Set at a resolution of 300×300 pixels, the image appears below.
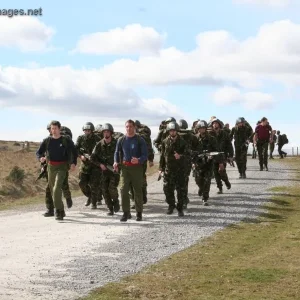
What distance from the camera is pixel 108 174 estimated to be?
16234 millimetres

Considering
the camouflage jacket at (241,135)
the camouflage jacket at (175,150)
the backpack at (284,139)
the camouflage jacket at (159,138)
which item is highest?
Answer: the backpack at (284,139)

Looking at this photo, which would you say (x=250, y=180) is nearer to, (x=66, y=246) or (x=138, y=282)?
(x=66, y=246)

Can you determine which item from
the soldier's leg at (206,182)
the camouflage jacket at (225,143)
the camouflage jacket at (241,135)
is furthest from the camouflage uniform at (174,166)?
the camouflage jacket at (241,135)

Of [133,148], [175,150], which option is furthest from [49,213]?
[175,150]

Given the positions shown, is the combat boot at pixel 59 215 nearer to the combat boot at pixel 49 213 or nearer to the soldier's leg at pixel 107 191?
the combat boot at pixel 49 213

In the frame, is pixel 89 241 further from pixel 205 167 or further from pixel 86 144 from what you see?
pixel 205 167

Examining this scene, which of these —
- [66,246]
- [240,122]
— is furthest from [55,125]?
[240,122]

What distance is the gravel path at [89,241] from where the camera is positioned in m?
9.03

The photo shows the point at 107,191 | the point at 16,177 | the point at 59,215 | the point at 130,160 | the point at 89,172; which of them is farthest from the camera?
the point at 16,177

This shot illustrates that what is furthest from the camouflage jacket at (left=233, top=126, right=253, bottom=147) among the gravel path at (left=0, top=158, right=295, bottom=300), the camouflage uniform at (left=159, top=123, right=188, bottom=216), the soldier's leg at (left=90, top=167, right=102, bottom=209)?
the camouflage uniform at (left=159, top=123, right=188, bottom=216)

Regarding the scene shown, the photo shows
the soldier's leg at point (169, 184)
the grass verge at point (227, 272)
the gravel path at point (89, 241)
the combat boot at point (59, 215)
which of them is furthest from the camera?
the soldier's leg at point (169, 184)

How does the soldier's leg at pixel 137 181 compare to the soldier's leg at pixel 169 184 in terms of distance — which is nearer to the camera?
the soldier's leg at pixel 137 181

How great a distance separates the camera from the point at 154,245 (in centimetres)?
1193

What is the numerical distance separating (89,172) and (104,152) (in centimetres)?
166
